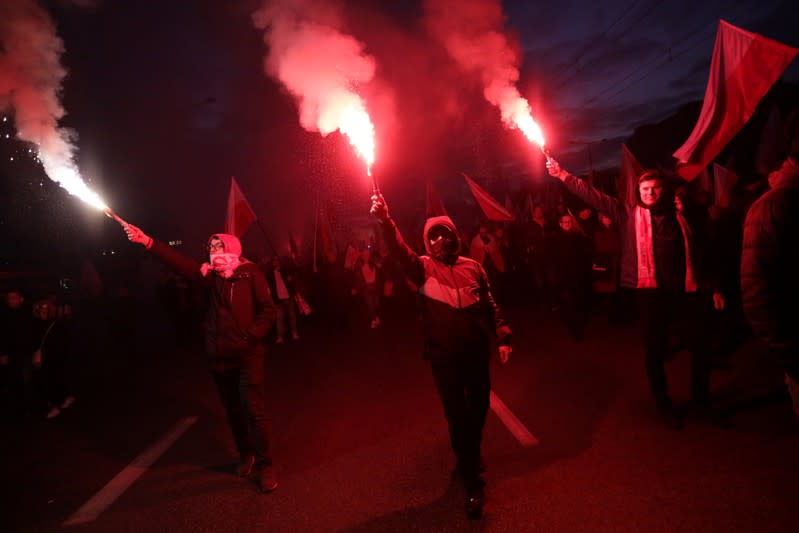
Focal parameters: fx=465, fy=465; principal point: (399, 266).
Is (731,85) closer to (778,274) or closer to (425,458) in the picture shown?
(778,274)

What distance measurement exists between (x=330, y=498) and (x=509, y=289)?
11468 millimetres

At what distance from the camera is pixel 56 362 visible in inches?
273

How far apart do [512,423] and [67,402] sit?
22.1ft

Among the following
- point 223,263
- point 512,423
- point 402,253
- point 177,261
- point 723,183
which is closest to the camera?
point 402,253

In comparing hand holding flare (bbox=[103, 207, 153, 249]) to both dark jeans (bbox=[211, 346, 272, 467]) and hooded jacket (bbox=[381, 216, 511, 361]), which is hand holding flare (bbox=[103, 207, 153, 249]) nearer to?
dark jeans (bbox=[211, 346, 272, 467])

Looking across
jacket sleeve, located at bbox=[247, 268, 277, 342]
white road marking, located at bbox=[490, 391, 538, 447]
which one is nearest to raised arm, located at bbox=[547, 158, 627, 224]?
white road marking, located at bbox=[490, 391, 538, 447]

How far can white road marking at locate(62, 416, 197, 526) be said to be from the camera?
12.5 feet

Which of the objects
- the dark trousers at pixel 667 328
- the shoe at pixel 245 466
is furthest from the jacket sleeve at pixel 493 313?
the shoe at pixel 245 466

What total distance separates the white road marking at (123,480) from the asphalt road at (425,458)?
0.08 meters

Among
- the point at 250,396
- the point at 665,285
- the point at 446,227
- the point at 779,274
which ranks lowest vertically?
the point at 250,396

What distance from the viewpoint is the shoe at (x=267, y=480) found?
153 inches

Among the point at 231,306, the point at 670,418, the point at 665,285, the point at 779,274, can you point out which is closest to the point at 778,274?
the point at 779,274

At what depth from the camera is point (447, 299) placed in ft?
11.0

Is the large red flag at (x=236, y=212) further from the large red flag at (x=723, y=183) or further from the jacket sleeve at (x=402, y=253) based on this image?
the large red flag at (x=723, y=183)
